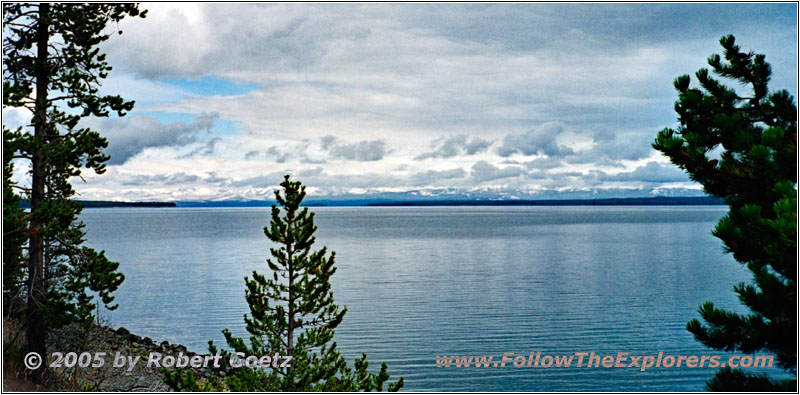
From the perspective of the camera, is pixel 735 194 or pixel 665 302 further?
pixel 665 302

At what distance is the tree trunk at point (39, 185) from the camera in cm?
1686

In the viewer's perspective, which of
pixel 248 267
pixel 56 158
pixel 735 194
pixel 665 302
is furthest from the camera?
pixel 248 267

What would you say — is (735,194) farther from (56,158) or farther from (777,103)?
(56,158)

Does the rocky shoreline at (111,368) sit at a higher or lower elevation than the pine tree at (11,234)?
lower

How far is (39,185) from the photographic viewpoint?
1714 cm

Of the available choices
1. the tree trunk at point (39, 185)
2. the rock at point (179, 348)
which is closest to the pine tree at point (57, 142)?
the tree trunk at point (39, 185)

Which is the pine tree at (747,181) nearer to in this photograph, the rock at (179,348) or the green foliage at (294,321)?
the green foliage at (294,321)

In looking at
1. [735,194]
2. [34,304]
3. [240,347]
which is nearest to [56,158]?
[34,304]

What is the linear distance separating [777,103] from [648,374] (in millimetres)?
19214

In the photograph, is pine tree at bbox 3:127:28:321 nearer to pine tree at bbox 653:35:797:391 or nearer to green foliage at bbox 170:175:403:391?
green foliage at bbox 170:175:403:391

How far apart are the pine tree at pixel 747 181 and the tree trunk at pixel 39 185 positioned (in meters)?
16.3

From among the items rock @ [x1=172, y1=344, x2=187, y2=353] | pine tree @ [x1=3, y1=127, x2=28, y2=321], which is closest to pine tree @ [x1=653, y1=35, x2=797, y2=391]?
pine tree @ [x1=3, y1=127, x2=28, y2=321]

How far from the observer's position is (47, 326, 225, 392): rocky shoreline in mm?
19250

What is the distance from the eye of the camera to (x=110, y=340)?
1102 inches
